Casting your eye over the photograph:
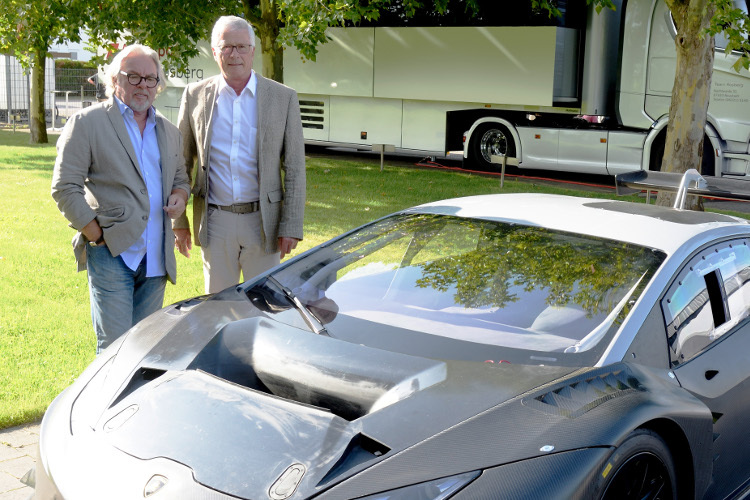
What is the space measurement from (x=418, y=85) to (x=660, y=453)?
47.2 feet

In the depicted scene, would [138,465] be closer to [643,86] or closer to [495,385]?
[495,385]

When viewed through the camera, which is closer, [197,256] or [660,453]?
[660,453]

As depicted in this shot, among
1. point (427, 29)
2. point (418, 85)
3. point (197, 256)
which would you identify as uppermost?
point (427, 29)

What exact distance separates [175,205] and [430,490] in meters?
2.37

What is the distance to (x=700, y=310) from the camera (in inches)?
130

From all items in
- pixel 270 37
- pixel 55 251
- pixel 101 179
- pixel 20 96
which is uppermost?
pixel 270 37

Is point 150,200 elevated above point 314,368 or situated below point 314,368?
above

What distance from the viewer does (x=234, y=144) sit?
4.53 metres

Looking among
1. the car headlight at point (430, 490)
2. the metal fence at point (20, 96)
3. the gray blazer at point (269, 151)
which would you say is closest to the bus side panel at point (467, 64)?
the gray blazer at point (269, 151)

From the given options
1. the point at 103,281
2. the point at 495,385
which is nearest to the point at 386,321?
the point at 495,385

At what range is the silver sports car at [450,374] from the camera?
2338 mm

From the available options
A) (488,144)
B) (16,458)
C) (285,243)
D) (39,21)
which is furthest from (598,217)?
(488,144)

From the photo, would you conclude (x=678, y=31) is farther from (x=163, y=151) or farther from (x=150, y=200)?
(x=150, y=200)

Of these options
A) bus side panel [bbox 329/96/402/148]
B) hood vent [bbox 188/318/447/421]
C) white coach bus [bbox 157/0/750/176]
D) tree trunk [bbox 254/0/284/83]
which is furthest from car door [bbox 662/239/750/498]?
bus side panel [bbox 329/96/402/148]
